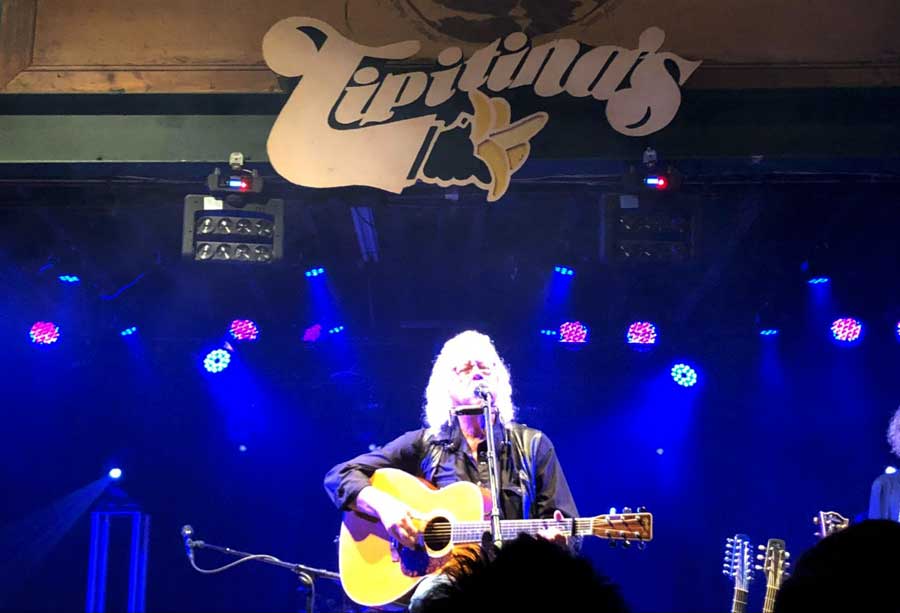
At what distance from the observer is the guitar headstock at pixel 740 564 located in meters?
4.71

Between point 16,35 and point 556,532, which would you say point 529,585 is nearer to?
point 556,532

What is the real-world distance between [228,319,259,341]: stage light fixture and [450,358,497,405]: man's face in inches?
220

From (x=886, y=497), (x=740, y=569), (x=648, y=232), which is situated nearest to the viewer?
(x=740, y=569)

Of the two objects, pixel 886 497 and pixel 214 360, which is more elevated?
pixel 214 360

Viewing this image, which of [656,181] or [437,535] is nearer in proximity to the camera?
[437,535]

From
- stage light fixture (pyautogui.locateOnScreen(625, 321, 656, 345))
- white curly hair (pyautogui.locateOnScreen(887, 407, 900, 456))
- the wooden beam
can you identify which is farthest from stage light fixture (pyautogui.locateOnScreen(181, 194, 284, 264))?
stage light fixture (pyautogui.locateOnScreen(625, 321, 656, 345))

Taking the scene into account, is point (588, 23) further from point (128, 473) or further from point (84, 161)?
point (128, 473)

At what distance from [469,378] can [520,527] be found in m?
0.86

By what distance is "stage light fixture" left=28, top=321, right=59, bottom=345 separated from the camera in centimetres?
973

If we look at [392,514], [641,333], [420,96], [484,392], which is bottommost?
[392,514]

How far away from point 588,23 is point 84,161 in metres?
3.06

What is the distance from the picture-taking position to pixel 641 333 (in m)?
9.92

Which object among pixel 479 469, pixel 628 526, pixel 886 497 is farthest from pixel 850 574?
pixel 886 497

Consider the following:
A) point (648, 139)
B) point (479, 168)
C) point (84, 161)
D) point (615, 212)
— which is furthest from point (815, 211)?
point (84, 161)
